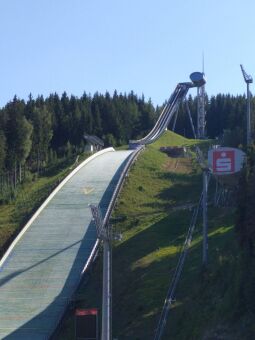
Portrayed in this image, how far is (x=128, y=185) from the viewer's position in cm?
5953

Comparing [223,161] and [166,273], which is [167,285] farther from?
[223,161]

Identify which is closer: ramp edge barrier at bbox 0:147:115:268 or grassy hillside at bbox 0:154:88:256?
ramp edge barrier at bbox 0:147:115:268

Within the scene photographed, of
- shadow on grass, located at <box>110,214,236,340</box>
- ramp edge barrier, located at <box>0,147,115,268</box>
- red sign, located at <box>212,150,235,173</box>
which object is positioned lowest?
shadow on grass, located at <box>110,214,236,340</box>

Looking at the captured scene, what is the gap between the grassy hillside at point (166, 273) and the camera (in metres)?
30.7

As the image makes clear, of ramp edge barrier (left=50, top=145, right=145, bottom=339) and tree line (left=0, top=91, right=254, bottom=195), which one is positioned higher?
tree line (left=0, top=91, right=254, bottom=195)

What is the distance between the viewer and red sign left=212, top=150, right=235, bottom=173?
45.3 metres

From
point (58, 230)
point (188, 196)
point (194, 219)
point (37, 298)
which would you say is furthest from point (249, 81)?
point (37, 298)

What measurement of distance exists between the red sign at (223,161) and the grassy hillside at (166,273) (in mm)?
2672

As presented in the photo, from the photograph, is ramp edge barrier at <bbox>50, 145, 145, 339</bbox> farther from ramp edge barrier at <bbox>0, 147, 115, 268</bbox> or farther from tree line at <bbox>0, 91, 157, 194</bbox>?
tree line at <bbox>0, 91, 157, 194</bbox>

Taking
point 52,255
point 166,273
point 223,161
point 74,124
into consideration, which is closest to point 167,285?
point 166,273

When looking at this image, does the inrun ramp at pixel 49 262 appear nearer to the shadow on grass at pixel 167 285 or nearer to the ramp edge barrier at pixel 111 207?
the ramp edge barrier at pixel 111 207

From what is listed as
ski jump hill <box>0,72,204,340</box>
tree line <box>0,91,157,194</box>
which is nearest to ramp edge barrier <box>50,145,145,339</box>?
ski jump hill <box>0,72,204,340</box>

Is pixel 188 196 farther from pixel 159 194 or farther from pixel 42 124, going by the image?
pixel 42 124

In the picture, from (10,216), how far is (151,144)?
29.4 meters
